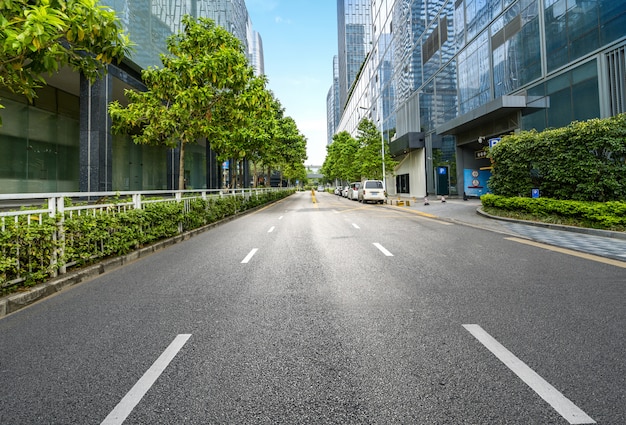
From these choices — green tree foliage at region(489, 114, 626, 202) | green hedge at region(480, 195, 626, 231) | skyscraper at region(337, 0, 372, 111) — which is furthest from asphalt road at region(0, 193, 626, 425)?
skyscraper at region(337, 0, 372, 111)

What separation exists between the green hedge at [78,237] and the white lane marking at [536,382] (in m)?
5.97

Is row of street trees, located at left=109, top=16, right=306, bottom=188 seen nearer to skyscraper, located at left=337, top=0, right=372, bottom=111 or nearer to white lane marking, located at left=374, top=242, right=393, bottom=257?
white lane marking, located at left=374, top=242, right=393, bottom=257

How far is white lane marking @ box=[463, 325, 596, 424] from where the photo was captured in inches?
88.1

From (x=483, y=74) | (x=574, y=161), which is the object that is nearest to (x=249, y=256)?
(x=574, y=161)

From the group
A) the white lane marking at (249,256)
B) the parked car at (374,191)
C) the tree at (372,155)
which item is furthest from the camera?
the tree at (372,155)

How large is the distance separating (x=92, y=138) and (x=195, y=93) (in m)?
6.18

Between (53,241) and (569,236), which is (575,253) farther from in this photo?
(53,241)

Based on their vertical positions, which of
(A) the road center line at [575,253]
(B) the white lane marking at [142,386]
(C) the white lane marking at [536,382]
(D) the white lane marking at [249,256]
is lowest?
(A) the road center line at [575,253]

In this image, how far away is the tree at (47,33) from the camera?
12.9 feet

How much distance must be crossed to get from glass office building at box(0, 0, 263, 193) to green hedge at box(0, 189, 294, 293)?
7353 mm

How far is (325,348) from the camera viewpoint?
10.7 ft

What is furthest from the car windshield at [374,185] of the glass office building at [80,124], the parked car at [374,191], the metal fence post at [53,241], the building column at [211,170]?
the metal fence post at [53,241]

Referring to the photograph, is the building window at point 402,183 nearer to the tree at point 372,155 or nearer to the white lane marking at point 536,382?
the tree at point 372,155

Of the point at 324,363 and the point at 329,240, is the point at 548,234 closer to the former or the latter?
the point at 329,240
